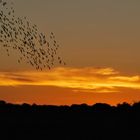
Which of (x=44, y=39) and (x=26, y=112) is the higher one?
(x=44, y=39)

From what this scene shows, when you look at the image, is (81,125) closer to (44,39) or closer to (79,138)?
(79,138)

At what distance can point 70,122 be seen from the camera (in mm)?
19422

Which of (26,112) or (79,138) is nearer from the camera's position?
(79,138)

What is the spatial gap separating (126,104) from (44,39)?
23.9ft

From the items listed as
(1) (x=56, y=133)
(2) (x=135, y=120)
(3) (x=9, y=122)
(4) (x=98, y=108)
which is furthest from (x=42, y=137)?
(2) (x=135, y=120)

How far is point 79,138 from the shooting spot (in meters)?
18.7

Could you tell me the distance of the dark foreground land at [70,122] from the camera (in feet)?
61.8

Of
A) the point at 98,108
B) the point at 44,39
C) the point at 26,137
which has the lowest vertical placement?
the point at 26,137

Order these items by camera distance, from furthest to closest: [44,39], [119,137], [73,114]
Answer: [73,114] → [119,137] → [44,39]

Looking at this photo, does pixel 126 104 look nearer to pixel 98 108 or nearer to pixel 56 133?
pixel 98 108

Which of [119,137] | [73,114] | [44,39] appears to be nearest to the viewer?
[44,39]

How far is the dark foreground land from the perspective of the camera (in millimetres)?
18844

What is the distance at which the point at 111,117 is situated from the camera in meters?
19.7

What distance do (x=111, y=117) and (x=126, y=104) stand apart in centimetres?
144
